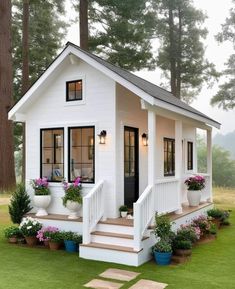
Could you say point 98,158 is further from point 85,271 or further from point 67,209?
point 85,271

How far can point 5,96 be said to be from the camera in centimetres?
1627

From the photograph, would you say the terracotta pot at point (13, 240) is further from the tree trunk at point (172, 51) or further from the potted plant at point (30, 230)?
the tree trunk at point (172, 51)

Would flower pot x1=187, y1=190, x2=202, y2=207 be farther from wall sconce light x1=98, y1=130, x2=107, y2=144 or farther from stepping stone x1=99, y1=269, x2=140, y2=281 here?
stepping stone x1=99, y1=269, x2=140, y2=281

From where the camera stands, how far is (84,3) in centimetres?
1689

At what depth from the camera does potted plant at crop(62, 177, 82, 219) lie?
8258mm

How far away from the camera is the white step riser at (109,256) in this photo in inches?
263

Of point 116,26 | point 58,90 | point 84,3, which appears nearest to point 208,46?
point 116,26

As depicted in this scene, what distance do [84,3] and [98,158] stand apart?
1125 cm

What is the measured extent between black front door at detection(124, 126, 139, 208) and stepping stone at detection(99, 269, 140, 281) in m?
2.64

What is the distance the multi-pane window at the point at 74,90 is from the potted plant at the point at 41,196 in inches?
88.7

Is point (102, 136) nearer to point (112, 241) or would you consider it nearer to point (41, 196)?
point (41, 196)

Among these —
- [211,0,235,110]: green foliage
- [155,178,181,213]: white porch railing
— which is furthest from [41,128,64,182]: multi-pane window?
[211,0,235,110]: green foliage

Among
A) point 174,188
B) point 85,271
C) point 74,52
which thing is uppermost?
point 74,52

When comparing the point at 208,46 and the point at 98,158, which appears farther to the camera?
the point at 208,46
